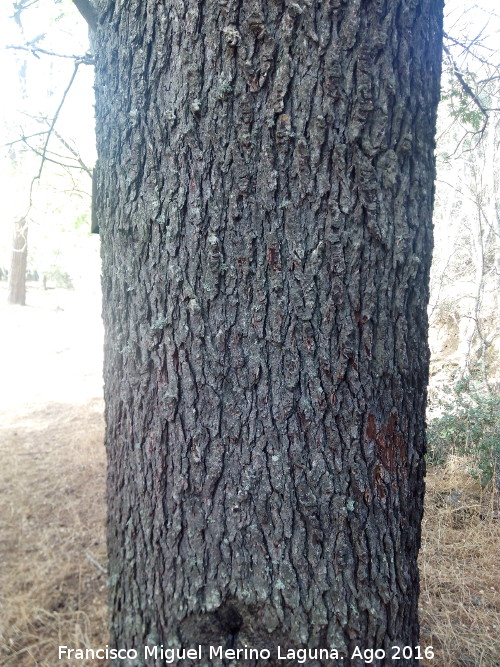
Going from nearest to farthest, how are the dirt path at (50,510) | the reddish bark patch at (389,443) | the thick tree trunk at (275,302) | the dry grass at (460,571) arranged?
the thick tree trunk at (275,302), the reddish bark patch at (389,443), the dry grass at (460,571), the dirt path at (50,510)

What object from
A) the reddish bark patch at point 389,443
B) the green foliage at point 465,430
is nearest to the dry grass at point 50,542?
the reddish bark patch at point 389,443

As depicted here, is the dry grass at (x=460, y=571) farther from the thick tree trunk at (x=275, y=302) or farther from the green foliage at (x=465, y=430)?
the thick tree trunk at (x=275, y=302)

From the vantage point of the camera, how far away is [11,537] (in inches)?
129

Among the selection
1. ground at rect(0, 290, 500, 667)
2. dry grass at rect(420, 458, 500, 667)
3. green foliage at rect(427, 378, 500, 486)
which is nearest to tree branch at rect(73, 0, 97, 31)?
ground at rect(0, 290, 500, 667)

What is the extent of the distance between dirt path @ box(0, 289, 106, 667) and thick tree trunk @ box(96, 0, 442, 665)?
1344mm

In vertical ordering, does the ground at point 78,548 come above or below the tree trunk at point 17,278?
below

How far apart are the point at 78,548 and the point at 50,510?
66cm

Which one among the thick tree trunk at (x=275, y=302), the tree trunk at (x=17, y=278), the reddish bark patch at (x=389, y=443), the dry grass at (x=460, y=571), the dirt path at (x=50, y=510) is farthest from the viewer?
the tree trunk at (x=17, y=278)

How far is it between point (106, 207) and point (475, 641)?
249 centimetres

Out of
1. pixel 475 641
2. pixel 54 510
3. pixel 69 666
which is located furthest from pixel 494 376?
pixel 69 666

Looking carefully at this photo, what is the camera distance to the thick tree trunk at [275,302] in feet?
3.93

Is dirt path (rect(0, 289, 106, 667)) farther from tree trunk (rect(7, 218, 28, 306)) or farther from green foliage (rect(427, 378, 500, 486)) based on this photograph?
tree trunk (rect(7, 218, 28, 306))

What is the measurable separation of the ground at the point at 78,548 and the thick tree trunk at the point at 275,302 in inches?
47.8

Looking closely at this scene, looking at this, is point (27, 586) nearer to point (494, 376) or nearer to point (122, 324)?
point (122, 324)
